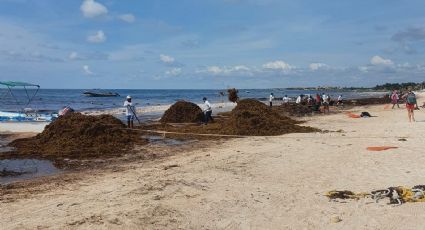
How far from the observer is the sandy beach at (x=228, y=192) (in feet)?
24.3

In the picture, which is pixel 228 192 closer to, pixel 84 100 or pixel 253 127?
pixel 253 127

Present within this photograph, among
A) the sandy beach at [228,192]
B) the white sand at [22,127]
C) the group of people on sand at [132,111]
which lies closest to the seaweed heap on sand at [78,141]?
the sandy beach at [228,192]

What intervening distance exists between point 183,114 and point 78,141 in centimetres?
1129

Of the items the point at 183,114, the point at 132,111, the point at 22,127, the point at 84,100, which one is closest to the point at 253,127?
Result: the point at 132,111

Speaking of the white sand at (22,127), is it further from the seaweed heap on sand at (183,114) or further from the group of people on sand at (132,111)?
the seaweed heap on sand at (183,114)

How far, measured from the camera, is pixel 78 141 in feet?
54.9

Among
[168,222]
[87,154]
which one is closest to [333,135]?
[87,154]

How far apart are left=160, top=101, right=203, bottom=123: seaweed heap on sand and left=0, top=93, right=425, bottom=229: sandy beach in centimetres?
1203

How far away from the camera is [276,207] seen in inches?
328

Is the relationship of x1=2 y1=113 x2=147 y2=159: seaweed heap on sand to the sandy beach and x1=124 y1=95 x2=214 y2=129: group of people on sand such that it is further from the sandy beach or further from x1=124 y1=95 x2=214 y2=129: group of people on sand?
x1=124 y1=95 x2=214 y2=129: group of people on sand

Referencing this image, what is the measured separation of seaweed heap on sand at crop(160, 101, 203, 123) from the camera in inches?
1077

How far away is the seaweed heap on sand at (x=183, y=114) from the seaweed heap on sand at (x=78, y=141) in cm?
845

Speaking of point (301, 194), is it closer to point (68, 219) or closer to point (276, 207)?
point (276, 207)

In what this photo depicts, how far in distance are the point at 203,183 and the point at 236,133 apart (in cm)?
1041
